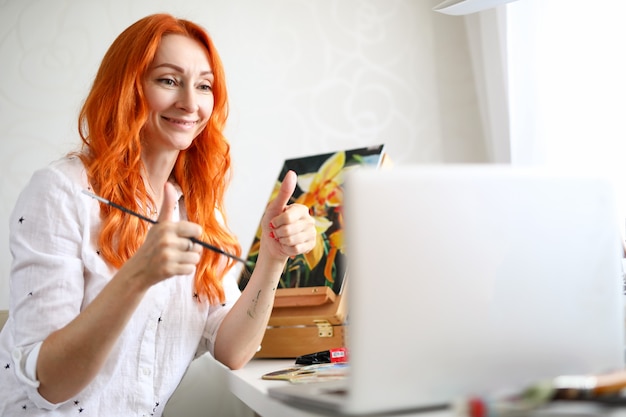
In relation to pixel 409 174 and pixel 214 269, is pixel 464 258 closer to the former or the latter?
pixel 409 174

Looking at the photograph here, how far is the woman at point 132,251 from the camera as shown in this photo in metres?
1.14

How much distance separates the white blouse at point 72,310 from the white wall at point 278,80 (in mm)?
710

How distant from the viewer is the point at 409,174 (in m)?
0.72

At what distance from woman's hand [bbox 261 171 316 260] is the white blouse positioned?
0.24 m

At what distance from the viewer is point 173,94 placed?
1.45 meters

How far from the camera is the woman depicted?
3.74 feet

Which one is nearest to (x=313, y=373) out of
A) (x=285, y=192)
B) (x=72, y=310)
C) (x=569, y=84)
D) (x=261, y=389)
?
(x=261, y=389)

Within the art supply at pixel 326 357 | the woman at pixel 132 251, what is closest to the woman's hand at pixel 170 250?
the woman at pixel 132 251

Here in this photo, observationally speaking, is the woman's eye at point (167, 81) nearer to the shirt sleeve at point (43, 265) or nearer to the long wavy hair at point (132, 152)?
the long wavy hair at point (132, 152)

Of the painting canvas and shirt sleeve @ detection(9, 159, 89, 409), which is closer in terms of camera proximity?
shirt sleeve @ detection(9, 159, 89, 409)

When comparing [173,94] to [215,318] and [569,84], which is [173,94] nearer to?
[215,318]

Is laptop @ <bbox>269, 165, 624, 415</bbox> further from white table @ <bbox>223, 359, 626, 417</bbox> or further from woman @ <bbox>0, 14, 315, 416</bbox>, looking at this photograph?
woman @ <bbox>0, 14, 315, 416</bbox>

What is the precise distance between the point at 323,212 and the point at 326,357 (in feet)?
1.38

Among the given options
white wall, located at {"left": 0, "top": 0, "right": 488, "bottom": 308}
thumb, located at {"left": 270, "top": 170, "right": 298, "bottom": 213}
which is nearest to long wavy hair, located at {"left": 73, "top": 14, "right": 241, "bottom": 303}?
thumb, located at {"left": 270, "top": 170, "right": 298, "bottom": 213}
